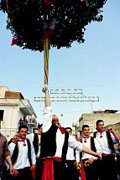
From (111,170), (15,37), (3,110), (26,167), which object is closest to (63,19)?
(15,37)

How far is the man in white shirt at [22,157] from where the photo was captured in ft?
11.5

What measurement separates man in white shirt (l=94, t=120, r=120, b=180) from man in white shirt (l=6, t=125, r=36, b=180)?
1.59 m

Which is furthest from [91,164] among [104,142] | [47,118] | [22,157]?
[47,118]

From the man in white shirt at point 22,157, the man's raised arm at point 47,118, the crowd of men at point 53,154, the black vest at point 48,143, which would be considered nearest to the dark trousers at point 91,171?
the crowd of men at point 53,154

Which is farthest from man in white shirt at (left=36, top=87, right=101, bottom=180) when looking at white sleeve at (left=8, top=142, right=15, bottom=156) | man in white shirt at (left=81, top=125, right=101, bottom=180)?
man in white shirt at (left=81, top=125, right=101, bottom=180)

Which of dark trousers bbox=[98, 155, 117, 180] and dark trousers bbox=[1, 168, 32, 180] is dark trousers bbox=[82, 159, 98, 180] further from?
dark trousers bbox=[1, 168, 32, 180]

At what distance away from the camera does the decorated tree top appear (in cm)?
338

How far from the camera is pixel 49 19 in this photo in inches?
142

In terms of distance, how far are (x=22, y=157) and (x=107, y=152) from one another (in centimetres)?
192

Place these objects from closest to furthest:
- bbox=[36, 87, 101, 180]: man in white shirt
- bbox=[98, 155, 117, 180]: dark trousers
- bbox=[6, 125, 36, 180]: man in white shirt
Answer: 1. bbox=[36, 87, 101, 180]: man in white shirt
2. bbox=[6, 125, 36, 180]: man in white shirt
3. bbox=[98, 155, 117, 180]: dark trousers

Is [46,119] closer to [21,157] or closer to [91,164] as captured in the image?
[21,157]

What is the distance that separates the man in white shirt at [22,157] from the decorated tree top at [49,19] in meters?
1.95

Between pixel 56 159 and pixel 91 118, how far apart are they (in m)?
27.9

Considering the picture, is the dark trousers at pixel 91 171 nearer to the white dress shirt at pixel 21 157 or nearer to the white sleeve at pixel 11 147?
the white dress shirt at pixel 21 157
